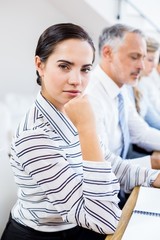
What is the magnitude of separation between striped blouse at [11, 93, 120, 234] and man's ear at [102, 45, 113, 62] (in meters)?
0.82

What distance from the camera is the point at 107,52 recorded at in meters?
1.68

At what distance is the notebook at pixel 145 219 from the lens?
74 cm

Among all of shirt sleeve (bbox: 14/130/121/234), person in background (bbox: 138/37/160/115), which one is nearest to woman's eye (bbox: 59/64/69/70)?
shirt sleeve (bbox: 14/130/121/234)

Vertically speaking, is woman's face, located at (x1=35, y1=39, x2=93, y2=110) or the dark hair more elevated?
the dark hair

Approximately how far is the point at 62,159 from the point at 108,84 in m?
0.83

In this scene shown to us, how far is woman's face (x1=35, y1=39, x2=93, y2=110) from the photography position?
929 millimetres

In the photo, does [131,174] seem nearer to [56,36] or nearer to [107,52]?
[56,36]

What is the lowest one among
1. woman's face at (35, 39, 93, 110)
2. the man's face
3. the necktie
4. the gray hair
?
the necktie

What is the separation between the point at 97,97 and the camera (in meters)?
1.52

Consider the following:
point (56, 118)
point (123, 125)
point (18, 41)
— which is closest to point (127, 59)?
point (123, 125)

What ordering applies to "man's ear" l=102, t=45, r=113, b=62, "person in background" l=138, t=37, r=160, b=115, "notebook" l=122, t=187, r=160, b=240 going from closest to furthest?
"notebook" l=122, t=187, r=160, b=240 < "man's ear" l=102, t=45, r=113, b=62 < "person in background" l=138, t=37, r=160, b=115

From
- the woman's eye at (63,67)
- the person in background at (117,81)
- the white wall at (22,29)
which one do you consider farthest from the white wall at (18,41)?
the woman's eye at (63,67)

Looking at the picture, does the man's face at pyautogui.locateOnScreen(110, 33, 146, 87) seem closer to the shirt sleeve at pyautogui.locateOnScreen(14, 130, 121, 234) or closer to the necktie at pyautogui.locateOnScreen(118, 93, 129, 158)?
the necktie at pyautogui.locateOnScreen(118, 93, 129, 158)

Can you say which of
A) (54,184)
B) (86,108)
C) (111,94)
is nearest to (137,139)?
(111,94)
